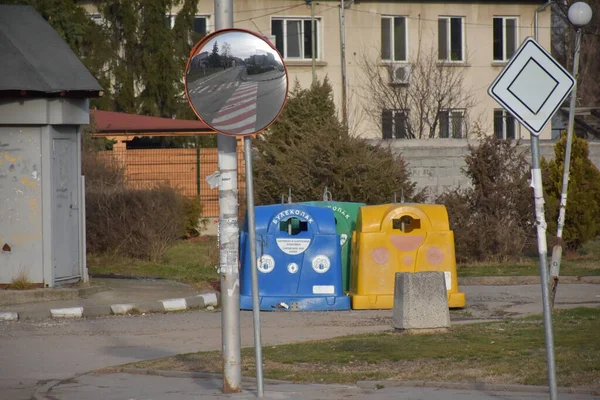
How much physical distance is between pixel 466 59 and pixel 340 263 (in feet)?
82.6

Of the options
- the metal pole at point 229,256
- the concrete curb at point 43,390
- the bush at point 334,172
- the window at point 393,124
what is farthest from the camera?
the window at point 393,124

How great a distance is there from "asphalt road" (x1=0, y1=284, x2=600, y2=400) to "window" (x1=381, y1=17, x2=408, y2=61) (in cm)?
2284

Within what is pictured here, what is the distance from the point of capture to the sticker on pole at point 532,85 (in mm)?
6973

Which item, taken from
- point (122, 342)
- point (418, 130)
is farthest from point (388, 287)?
point (418, 130)

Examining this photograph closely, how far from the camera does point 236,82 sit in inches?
305

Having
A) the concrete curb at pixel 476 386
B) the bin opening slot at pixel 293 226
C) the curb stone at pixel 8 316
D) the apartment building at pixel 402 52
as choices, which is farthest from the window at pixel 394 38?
the concrete curb at pixel 476 386

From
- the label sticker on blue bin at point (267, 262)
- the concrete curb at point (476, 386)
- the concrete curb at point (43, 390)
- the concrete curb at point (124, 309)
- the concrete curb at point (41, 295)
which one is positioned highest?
the label sticker on blue bin at point (267, 262)

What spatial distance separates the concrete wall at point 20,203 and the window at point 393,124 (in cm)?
2169

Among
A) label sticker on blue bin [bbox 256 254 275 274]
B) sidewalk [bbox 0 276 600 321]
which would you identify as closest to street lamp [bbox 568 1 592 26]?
sidewalk [bbox 0 276 600 321]

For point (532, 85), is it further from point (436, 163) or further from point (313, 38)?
point (313, 38)

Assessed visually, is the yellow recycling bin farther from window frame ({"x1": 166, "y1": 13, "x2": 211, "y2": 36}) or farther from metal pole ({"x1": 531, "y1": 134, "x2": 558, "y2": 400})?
window frame ({"x1": 166, "y1": 13, "x2": 211, "y2": 36})

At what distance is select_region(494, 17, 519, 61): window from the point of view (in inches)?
1518

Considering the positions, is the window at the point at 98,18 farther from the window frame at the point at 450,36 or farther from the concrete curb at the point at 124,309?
the concrete curb at the point at 124,309

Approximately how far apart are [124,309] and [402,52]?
2540cm
